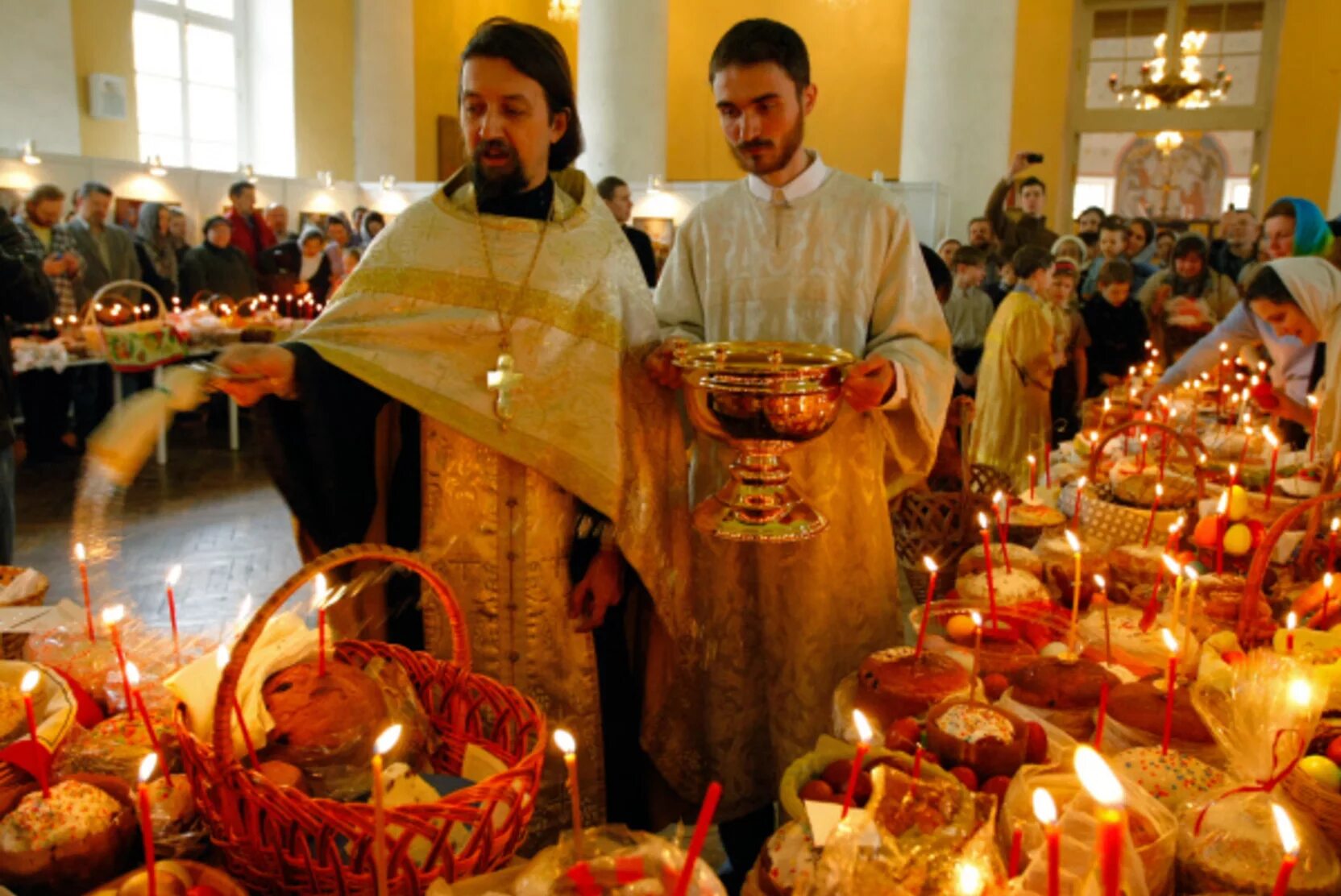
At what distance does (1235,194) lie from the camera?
18578 mm

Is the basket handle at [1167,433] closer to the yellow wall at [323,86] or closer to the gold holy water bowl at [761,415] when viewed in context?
the gold holy water bowl at [761,415]

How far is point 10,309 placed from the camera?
3.98 metres

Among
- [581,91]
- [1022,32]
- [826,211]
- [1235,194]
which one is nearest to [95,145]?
[581,91]

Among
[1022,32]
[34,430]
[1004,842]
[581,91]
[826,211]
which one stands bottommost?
[34,430]

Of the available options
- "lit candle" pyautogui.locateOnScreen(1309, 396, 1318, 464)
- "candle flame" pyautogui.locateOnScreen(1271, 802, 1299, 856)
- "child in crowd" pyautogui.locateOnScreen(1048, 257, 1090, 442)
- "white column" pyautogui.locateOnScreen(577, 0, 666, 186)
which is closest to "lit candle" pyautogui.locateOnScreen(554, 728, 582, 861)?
"candle flame" pyautogui.locateOnScreen(1271, 802, 1299, 856)

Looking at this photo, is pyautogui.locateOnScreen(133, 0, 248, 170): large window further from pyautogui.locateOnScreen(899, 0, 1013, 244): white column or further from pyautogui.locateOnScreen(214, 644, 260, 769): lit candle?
pyautogui.locateOnScreen(214, 644, 260, 769): lit candle

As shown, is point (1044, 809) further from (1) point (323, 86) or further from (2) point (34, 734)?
(1) point (323, 86)

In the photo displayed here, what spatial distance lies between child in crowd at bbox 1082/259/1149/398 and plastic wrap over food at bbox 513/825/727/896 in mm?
6926

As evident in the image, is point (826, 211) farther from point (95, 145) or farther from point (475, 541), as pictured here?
point (95, 145)

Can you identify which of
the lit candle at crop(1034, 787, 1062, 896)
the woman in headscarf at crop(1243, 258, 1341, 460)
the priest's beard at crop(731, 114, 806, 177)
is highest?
the priest's beard at crop(731, 114, 806, 177)

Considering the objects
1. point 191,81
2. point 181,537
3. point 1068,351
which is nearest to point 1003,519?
point 181,537

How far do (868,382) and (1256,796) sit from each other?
0.96 metres

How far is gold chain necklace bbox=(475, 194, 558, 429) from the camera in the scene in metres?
2.21

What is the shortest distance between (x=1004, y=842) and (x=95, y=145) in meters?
14.2
